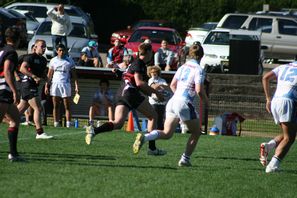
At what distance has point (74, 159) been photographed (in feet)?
46.0

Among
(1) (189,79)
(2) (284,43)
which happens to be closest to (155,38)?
(2) (284,43)

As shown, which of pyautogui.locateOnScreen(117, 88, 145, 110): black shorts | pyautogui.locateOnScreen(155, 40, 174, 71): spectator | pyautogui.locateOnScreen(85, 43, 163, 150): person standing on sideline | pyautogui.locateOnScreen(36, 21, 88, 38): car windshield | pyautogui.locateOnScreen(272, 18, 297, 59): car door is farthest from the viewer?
pyautogui.locateOnScreen(272, 18, 297, 59): car door

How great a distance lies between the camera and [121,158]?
14.4 metres

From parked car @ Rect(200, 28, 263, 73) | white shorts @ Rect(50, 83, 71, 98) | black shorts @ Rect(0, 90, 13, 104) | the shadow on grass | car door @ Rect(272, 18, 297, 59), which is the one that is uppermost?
black shorts @ Rect(0, 90, 13, 104)

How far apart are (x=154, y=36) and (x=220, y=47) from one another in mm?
2332

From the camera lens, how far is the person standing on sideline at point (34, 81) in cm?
1766

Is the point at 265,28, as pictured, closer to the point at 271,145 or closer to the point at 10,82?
the point at 271,145

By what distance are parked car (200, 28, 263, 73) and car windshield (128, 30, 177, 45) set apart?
1.30 meters

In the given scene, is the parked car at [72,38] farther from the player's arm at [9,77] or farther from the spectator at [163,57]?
the player's arm at [9,77]

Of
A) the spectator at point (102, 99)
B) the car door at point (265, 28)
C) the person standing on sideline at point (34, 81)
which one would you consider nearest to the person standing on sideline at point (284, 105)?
the person standing on sideline at point (34, 81)

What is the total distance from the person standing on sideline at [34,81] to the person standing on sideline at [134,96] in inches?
109

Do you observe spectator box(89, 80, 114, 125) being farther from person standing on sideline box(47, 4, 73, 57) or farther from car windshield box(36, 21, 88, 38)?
car windshield box(36, 21, 88, 38)

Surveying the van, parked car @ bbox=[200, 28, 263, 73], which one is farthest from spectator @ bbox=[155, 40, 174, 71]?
the van

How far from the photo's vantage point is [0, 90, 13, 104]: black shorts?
13312mm
